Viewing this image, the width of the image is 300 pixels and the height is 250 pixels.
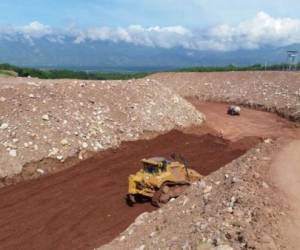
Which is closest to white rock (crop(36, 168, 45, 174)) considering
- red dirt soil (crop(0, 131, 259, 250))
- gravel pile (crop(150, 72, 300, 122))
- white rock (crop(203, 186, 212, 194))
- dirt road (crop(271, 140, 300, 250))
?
red dirt soil (crop(0, 131, 259, 250))

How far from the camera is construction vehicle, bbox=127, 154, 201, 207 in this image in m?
17.9

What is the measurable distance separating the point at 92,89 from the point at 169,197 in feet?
51.1

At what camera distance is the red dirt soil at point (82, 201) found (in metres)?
17.0

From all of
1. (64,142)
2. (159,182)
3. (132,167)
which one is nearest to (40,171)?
(64,142)

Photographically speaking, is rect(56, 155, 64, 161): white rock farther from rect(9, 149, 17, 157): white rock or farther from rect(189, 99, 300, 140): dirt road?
rect(189, 99, 300, 140): dirt road

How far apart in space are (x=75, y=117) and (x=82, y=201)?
8618 mm

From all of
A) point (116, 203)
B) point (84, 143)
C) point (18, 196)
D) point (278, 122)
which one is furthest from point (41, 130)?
point (278, 122)

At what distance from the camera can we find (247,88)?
49.1 meters

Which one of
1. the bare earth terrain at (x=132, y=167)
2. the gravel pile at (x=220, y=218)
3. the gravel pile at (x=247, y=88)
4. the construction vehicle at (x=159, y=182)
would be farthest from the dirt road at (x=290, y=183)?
the gravel pile at (x=247, y=88)

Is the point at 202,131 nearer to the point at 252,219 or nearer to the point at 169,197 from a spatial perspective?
the point at 169,197

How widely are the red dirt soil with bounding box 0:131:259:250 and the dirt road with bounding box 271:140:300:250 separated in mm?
4537

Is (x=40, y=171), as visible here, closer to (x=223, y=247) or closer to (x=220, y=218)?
(x=220, y=218)

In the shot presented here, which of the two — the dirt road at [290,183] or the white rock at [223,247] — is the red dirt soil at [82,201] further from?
the white rock at [223,247]

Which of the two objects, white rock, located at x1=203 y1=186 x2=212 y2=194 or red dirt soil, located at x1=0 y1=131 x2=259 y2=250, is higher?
white rock, located at x1=203 y1=186 x2=212 y2=194
